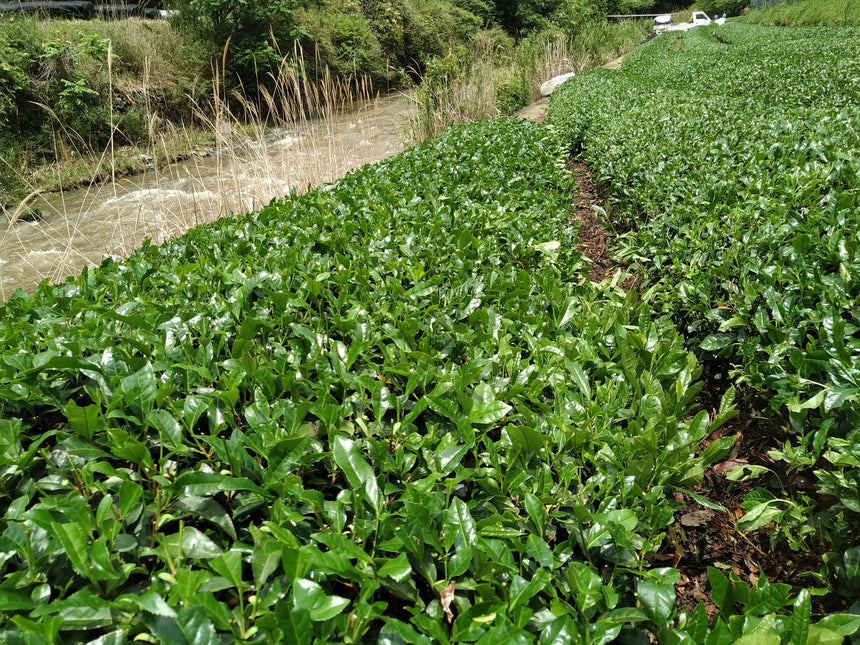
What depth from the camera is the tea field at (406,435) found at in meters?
0.87

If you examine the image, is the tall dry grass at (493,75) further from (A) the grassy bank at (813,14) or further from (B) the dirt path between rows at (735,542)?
(A) the grassy bank at (813,14)

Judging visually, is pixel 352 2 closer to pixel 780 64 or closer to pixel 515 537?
pixel 780 64

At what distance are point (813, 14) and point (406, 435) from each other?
36.9 meters

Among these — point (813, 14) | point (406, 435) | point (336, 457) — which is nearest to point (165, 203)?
point (406, 435)

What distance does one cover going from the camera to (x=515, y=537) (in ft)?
3.42

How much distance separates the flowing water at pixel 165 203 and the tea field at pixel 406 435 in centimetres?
243

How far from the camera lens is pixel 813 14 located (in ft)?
85.4

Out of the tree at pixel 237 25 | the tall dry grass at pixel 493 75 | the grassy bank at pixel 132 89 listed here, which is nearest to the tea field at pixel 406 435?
the grassy bank at pixel 132 89

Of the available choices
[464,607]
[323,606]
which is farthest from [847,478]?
[323,606]

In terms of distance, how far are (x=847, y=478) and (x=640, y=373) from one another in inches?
23.9

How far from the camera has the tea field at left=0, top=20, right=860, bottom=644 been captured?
866mm

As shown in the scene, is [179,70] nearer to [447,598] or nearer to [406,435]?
[406,435]

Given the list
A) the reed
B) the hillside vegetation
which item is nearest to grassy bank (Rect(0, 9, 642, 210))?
the hillside vegetation

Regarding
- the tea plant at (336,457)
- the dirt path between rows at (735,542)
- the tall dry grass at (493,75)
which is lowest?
the dirt path between rows at (735,542)
